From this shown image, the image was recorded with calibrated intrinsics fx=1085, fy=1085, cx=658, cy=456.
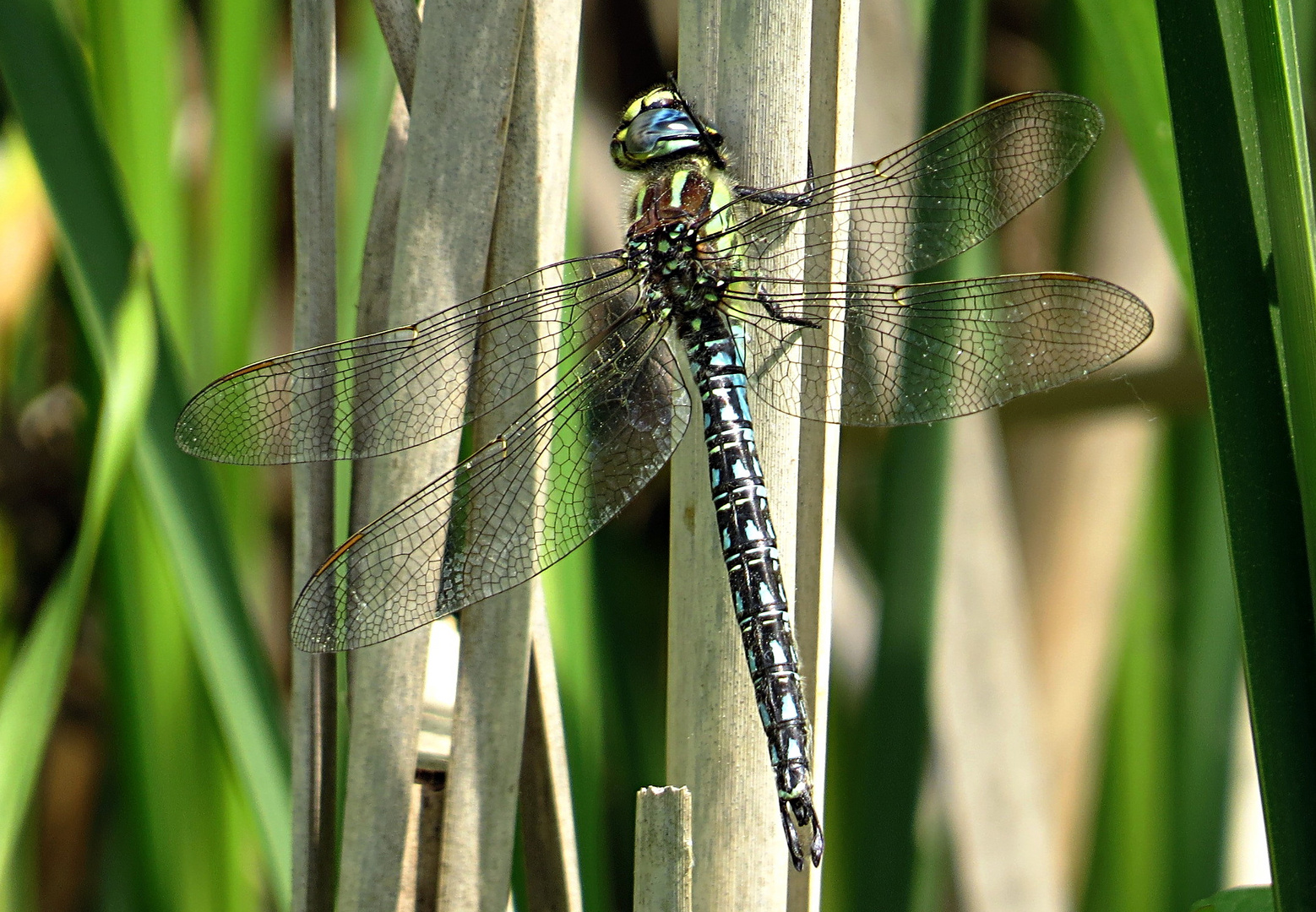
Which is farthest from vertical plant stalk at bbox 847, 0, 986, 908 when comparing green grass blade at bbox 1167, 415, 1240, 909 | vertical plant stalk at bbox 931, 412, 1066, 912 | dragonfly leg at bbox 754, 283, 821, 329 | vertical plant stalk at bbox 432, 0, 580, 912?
green grass blade at bbox 1167, 415, 1240, 909

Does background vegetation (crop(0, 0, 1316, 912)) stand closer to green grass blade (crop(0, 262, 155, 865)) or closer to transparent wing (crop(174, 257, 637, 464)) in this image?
green grass blade (crop(0, 262, 155, 865))

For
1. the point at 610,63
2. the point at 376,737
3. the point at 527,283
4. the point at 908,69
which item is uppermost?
the point at 610,63

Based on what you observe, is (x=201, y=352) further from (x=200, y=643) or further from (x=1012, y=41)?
(x=1012, y=41)

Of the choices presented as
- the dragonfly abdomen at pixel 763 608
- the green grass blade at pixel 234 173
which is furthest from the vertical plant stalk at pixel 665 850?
the green grass blade at pixel 234 173

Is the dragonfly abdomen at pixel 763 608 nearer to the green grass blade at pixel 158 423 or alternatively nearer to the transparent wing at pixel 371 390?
the transparent wing at pixel 371 390

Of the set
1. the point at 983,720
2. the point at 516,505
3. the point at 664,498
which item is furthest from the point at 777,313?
the point at 664,498

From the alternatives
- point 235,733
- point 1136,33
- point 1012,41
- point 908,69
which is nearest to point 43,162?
point 235,733

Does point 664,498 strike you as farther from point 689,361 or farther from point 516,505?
point 516,505
